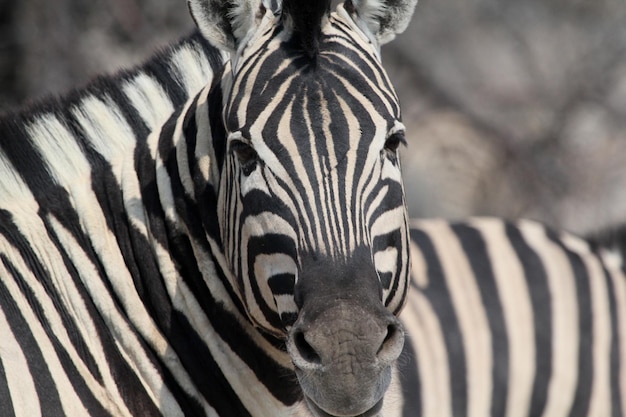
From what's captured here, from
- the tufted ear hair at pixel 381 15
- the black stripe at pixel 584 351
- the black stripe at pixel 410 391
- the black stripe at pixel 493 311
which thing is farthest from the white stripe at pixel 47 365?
the black stripe at pixel 584 351

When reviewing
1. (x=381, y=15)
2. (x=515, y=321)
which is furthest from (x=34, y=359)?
(x=515, y=321)

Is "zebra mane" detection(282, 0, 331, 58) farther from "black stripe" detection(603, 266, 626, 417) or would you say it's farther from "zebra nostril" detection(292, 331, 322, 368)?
"black stripe" detection(603, 266, 626, 417)

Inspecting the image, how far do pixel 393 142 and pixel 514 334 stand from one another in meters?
3.91

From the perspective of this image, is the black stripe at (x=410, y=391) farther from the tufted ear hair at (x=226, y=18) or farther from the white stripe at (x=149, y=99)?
the tufted ear hair at (x=226, y=18)

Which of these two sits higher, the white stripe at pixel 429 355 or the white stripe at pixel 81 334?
the white stripe at pixel 81 334

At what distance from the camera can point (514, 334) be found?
7.61m

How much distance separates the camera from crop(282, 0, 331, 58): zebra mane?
4.04 metres

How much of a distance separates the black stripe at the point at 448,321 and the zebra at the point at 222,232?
344 cm

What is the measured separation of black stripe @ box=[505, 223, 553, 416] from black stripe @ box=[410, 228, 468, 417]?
538 millimetres

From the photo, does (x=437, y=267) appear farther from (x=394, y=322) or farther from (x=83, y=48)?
(x=83, y=48)

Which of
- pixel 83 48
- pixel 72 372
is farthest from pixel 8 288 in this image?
pixel 83 48

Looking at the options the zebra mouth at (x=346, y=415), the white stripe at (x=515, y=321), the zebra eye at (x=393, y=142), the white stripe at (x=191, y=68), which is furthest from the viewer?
the white stripe at (x=515, y=321)

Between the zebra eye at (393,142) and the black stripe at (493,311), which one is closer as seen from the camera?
the zebra eye at (393,142)

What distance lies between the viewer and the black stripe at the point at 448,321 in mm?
7590
